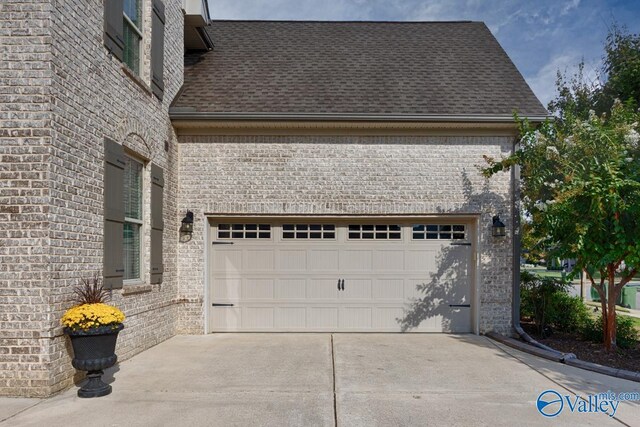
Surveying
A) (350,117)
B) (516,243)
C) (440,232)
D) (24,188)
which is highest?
(350,117)

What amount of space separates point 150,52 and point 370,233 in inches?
192

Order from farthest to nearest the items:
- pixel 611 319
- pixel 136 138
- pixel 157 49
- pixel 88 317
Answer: pixel 157 49
pixel 611 319
pixel 136 138
pixel 88 317

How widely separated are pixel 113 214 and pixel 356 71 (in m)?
5.66

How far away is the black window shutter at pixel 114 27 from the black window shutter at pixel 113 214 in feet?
4.16

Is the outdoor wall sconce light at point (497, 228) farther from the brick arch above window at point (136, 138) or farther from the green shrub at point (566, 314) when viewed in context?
the brick arch above window at point (136, 138)

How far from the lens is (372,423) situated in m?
3.99

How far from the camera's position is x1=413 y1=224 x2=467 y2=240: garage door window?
8.19 metres

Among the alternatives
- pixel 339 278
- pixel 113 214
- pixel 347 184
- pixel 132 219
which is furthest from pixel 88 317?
pixel 347 184

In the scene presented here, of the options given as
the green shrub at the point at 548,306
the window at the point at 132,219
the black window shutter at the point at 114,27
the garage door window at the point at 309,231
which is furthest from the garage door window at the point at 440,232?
the black window shutter at the point at 114,27

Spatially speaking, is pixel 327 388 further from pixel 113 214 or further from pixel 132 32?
pixel 132 32

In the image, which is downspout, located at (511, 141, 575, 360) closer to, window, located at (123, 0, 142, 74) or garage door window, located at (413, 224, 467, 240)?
garage door window, located at (413, 224, 467, 240)

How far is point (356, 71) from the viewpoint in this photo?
9047 millimetres

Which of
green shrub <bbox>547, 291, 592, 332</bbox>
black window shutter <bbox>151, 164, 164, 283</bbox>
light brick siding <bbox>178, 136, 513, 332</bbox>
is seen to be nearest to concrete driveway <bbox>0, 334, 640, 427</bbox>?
black window shutter <bbox>151, 164, 164, 283</bbox>

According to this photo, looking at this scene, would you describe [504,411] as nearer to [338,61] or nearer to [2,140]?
[2,140]
